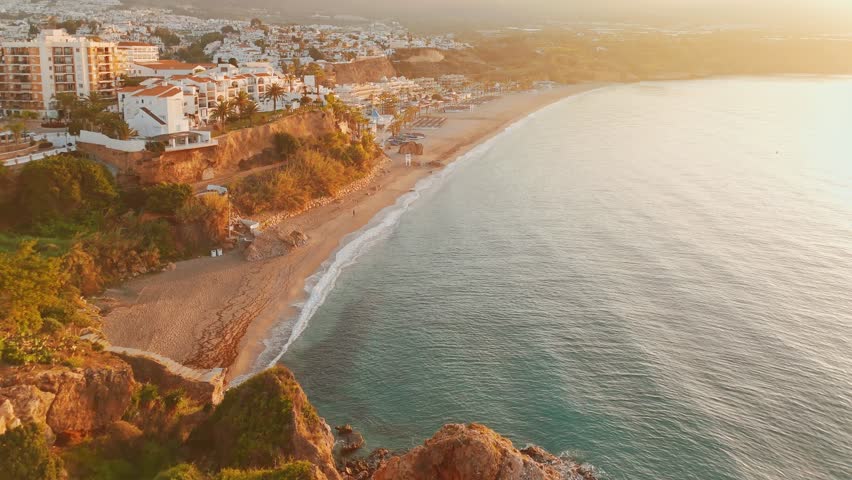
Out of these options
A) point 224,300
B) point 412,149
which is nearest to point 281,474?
point 224,300

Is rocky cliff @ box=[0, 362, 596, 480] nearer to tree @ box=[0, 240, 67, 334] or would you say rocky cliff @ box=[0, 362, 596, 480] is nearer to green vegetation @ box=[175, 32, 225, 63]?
tree @ box=[0, 240, 67, 334]

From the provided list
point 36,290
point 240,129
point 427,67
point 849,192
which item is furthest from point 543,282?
point 427,67

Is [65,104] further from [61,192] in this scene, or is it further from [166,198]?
[166,198]

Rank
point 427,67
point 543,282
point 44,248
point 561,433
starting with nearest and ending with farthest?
point 561,433, point 44,248, point 543,282, point 427,67

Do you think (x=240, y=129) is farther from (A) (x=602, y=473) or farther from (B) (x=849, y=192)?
(B) (x=849, y=192)

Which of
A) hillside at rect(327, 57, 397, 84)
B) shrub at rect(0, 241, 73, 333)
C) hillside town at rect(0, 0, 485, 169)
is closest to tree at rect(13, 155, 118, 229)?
hillside town at rect(0, 0, 485, 169)

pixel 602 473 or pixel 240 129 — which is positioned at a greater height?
pixel 240 129

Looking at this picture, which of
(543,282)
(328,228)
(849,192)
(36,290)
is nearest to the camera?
(36,290)
